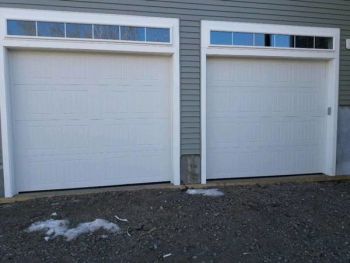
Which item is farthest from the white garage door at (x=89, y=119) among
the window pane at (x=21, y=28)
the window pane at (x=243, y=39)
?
the window pane at (x=243, y=39)

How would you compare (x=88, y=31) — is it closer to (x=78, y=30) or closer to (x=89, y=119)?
(x=78, y=30)

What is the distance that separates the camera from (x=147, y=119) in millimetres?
5523

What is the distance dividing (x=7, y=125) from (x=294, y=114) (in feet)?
15.8

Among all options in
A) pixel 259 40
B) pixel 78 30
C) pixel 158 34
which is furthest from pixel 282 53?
pixel 78 30

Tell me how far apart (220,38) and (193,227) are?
3201 mm

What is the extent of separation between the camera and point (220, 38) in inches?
219

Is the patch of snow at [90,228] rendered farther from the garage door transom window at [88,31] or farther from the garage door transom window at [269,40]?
the garage door transom window at [269,40]

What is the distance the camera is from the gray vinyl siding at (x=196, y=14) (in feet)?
16.6

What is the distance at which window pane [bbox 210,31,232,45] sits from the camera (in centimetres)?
551

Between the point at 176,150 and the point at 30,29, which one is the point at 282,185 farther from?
the point at 30,29

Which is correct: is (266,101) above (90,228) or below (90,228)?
above

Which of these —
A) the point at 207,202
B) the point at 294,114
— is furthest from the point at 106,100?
the point at 294,114

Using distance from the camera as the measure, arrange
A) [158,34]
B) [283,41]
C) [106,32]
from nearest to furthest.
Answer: [106,32], [158,34], [283,41]

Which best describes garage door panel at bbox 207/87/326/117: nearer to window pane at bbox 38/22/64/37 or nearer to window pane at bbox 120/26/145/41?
window pane at bbox 120/26/145/41
